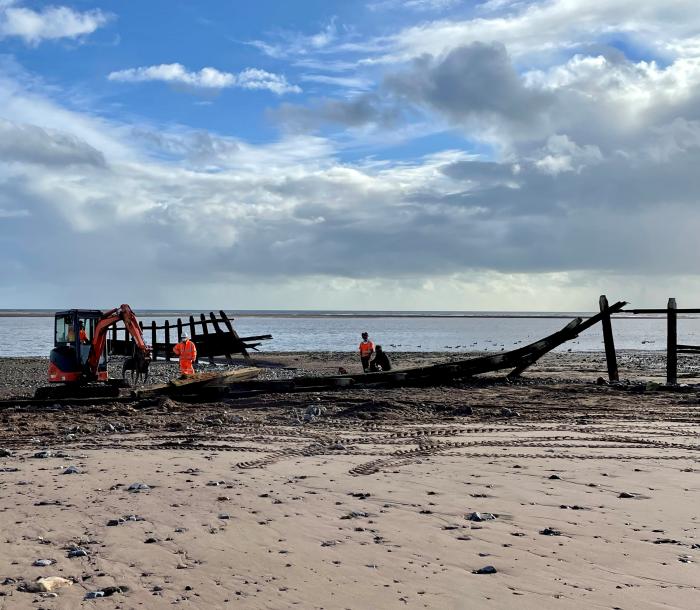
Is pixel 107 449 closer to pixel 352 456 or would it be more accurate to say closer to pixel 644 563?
pixel 352 456

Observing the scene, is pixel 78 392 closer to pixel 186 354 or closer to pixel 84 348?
pixel 84 348

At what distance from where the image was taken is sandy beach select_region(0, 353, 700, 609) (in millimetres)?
5492

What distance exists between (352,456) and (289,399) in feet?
23.2

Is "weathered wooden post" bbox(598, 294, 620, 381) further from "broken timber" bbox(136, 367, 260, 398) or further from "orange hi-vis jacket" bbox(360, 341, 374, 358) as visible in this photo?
"broken timber" bbox(136, 367, 260, 398)

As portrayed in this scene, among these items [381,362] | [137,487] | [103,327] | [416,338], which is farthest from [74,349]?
[416,338]

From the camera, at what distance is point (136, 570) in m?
5.90

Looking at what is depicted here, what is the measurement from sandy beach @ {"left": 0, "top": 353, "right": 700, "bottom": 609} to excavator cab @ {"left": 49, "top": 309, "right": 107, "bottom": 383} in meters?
4.28

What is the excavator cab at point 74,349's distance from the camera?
18703 mm

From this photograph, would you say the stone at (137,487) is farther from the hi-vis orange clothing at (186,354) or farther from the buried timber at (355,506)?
the hi-vis orange clothing at (186,354)

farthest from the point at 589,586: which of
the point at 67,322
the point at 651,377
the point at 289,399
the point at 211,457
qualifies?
the point at 651,377

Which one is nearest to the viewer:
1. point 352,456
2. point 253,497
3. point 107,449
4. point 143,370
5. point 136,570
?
point 136,570

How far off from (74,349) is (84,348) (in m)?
0.23

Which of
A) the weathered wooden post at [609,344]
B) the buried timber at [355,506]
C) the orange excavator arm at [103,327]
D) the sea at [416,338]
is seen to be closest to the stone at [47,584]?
the buried timber at [355,506]

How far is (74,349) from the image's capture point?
18.9 metres
